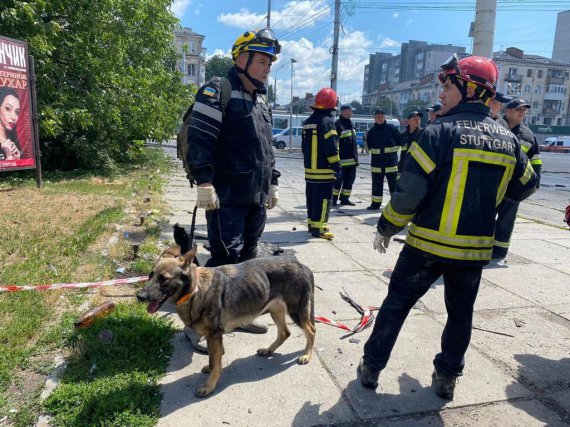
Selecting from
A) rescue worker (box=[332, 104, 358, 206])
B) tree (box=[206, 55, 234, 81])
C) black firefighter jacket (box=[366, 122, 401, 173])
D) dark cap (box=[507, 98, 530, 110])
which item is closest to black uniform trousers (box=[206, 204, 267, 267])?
dark cap (box=[507, 98, 530, 110])

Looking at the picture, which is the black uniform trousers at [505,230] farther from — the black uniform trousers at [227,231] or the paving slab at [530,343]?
the black uniform trousers at [227,231]

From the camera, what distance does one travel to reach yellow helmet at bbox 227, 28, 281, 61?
346cm

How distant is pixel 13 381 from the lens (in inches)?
115

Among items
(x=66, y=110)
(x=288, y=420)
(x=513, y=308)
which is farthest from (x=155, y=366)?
(x=66, y=110)

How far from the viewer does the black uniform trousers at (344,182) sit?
10109 mm

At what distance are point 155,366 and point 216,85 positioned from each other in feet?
7.08

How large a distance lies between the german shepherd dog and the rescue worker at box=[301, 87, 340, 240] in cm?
A: 386

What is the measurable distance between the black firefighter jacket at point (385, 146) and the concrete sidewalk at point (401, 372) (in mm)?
4862

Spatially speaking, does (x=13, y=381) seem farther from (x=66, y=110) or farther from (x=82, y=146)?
(x=82, y=146)

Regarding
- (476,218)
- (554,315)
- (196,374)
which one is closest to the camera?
(476,218)

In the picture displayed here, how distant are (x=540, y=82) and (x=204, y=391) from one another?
3714 inches

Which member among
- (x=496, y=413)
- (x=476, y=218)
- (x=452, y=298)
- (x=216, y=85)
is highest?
(x=216, y=85)

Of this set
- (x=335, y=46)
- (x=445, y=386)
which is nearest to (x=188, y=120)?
(x=445, y=386)

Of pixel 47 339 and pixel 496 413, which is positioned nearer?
pixel 496 413
